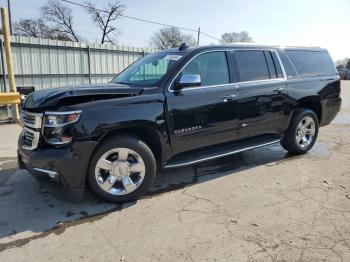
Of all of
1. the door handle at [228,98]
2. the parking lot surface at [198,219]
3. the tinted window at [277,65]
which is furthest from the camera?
the tinted window at [277,65]

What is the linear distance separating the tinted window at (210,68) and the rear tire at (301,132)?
5.79 ft

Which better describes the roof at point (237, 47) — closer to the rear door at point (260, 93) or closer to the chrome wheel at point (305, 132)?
the rear door at point (260, 93)

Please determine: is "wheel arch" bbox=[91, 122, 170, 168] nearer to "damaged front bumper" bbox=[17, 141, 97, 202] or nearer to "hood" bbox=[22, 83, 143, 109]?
"damaged front bumper" bbox=[17, 141, 97, 202]

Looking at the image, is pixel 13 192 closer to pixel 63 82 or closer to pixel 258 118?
pixel 258 118

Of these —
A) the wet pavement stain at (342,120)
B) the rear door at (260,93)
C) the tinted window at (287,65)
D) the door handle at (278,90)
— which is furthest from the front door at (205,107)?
the wet pavement stain at (342,120)

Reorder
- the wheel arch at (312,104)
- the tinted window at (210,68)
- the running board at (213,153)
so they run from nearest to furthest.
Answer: the running board at (213,153)
the tinted window at (210,68)
the wheel arch at (312,104)

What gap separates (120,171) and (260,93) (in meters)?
2.53

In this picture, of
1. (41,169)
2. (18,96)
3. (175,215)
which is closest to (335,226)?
(175,215)

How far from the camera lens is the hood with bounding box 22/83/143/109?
12.7 feet

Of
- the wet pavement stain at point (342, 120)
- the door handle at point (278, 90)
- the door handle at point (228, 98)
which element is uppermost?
the door handle at point (278, 90)

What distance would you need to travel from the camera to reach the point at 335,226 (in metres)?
3.67

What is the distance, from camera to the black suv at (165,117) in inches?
152

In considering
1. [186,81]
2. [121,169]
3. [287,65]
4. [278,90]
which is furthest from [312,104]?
[121,169]

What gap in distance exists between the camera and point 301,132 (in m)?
6.38
